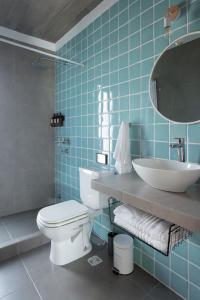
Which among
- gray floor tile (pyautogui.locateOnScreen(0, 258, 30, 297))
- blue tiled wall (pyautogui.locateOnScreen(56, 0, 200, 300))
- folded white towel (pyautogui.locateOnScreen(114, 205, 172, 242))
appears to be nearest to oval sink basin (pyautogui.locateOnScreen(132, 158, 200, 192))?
folded white towel (pyautogui.locateOnScreen(114, 205, 172, 242))

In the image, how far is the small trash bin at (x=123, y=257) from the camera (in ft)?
5.33

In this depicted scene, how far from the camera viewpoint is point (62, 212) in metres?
1.77

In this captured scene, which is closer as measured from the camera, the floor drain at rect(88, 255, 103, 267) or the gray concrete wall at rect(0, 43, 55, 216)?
the floor drain at rect(88, 255, 103, 267)

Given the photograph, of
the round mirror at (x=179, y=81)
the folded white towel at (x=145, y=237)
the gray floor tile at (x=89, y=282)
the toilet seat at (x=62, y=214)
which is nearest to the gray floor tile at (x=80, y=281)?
the gray floor tile at (x=89, y=282)

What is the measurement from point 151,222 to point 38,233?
138cm

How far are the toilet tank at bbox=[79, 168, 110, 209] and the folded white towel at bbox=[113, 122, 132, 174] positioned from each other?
0.75 feet

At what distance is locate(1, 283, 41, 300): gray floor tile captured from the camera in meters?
1.41

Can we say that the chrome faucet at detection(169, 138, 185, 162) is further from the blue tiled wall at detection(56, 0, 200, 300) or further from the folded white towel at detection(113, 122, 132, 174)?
the folded white towel at detection(113, 122, 132, 174)

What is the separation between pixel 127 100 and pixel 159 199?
105 centimetres

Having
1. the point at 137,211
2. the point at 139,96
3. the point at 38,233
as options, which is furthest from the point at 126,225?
the point at 38,233

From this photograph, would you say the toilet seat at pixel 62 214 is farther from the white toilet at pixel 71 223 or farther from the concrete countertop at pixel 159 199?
the concrete countertop at pixel 159 199

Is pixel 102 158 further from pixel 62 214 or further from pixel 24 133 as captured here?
pixel 24 133

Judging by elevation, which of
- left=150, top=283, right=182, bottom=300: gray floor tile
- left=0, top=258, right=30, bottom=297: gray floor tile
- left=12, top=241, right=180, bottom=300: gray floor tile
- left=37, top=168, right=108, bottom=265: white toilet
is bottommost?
left=150, top=283, right=182, bottom=300: gray floor tile

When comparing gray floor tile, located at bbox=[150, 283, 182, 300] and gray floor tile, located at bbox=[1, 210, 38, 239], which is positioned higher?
gray floor tile, located at bbox=[1, 210, 38, 239]
